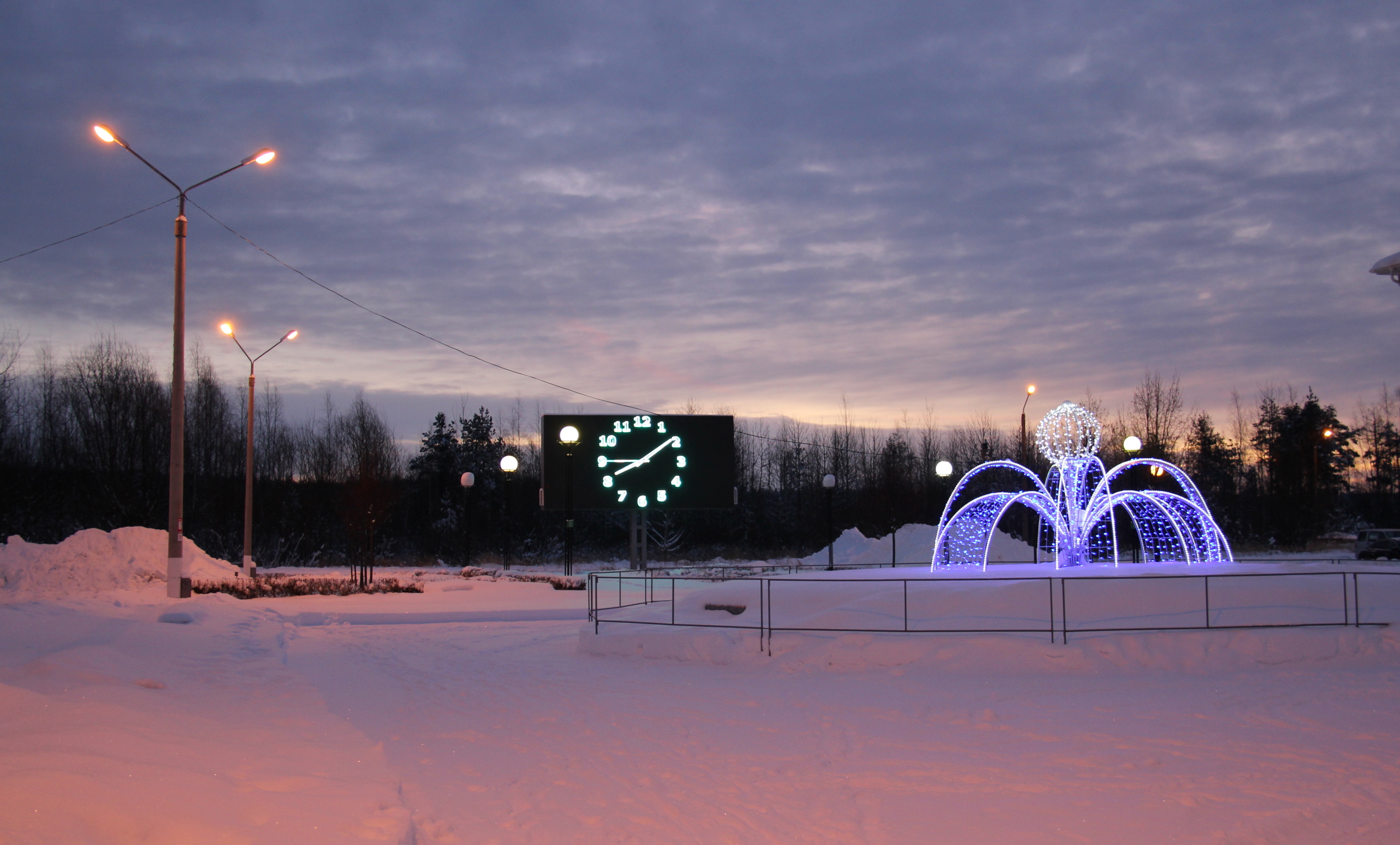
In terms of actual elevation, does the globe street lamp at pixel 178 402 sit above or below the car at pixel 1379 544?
above

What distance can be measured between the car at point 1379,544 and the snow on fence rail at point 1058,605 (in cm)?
2033

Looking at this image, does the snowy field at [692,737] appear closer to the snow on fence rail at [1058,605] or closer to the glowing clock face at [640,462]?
the snow on fence rail at [1058,605]

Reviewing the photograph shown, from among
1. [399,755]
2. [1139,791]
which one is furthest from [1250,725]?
[399,755]

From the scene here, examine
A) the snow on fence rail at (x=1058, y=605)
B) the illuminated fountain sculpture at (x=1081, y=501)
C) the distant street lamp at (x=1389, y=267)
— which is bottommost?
the snow on fence rail at (x=1058, y=605)

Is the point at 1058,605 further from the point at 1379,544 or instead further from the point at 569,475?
the point at 1379,544

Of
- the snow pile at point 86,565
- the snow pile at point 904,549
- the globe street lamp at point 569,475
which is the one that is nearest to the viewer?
the snow pile at point 86,565

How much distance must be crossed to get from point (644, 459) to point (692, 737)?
77.4 feet

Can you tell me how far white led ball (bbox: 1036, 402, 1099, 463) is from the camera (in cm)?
2114

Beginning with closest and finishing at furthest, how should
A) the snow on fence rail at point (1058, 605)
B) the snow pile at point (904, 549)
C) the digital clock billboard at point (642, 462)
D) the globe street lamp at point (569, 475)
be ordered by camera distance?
the snow on fence rail at point (1058, 605)
the globe street lamp at point (569, 475)
the digital clock billboard at point (642, 462)
the snow pile at point (904, 549)

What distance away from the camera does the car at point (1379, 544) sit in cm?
3362

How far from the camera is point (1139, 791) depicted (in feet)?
25.1

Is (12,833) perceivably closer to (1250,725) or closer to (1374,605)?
(1250,725)

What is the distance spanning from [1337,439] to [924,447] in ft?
96.7

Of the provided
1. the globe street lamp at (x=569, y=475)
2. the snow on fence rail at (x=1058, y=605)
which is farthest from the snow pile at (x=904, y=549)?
the snow on fence rail at (x=1058, y=605)
